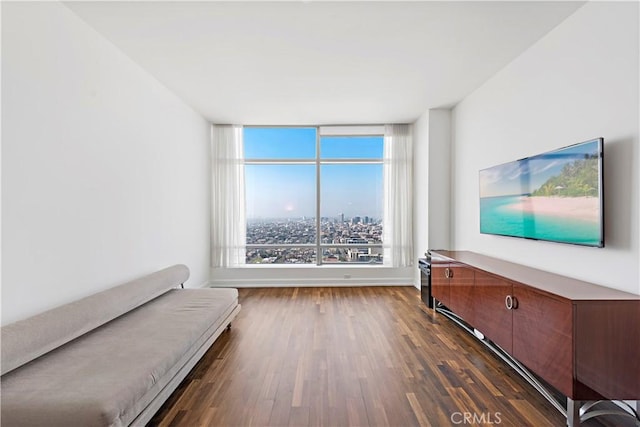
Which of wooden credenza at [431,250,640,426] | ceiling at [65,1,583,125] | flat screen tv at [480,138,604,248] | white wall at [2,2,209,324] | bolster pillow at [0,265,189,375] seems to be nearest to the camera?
bolster pillow at [0,265,189,375]

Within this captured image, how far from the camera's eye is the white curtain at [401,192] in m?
5.13

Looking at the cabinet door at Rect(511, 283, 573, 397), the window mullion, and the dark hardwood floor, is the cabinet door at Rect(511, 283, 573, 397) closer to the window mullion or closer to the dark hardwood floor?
the dark hardwood floor

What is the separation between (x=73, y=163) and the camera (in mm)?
2264

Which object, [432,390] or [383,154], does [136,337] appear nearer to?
[432,390]

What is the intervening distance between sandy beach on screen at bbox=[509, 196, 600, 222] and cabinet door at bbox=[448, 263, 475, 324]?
770 mm

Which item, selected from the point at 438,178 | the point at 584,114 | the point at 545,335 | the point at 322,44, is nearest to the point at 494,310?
the point at 545,335

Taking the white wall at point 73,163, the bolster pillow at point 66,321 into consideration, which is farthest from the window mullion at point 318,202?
the bolster pillow at point 66,321

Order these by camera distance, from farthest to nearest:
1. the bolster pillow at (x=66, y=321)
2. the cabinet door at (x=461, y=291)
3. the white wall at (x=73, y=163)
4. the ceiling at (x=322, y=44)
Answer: the cabinet door at (x=461, y=291), the ceiling at (x=322, y=44), the white wall at (x=73, y=163), the bolster pillow at (x=66, y=321)

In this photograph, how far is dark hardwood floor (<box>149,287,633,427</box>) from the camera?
1923 mm

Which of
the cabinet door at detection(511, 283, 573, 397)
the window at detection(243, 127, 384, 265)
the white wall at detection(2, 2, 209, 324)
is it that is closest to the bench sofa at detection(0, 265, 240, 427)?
the white wall at detection(2, 2, 209, 324)

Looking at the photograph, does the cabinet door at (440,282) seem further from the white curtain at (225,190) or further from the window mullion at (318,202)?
the white curtain at (225,190)

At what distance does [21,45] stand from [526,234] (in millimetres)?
3936

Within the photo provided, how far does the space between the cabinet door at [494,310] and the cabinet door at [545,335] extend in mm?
83

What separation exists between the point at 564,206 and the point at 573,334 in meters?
1.01
